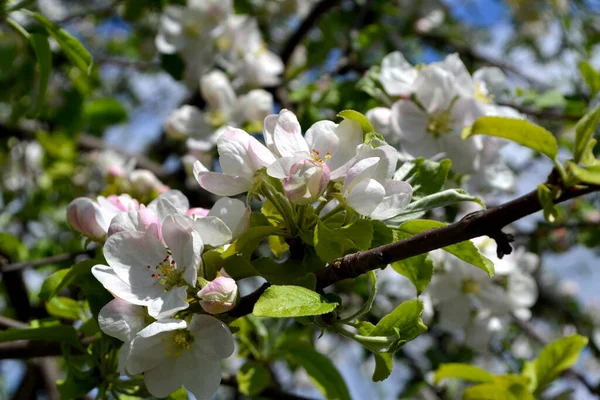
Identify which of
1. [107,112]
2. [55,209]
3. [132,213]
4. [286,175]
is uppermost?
[286,175]

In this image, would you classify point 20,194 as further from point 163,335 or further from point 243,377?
point 163,335

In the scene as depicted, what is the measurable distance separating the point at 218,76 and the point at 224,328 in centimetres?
132

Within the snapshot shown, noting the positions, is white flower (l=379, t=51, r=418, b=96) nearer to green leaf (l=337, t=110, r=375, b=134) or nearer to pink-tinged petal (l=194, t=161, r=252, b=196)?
green leaf (l=337, t=110, r=375, b=134)

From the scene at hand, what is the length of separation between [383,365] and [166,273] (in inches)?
14.2

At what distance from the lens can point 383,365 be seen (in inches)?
35.7

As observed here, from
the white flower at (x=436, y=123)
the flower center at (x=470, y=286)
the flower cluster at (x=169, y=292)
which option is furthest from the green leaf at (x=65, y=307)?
the flower center at (x=470, y=286)

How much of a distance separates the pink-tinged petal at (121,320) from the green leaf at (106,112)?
2155 mm

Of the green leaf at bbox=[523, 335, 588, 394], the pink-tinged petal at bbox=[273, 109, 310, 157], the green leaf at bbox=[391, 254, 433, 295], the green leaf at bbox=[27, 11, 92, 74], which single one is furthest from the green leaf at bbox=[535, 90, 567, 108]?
the green leaf at bbox=[27, 11, 92, 74]

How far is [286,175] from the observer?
90 centimetres

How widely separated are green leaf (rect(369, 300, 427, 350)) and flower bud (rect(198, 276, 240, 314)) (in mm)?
215

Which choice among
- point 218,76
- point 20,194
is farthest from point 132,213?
point 20,194

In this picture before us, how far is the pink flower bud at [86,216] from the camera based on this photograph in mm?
1134

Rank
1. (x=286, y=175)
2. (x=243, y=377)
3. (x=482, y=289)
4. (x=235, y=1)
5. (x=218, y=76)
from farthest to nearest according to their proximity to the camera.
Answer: (x=235, y=1), (x=218, y=76), (x=482, y=289), (x=243, y=377), (x=286, y=175)

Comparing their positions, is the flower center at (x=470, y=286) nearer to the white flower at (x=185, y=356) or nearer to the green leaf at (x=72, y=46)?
the white flower at (x=185, y=356)
